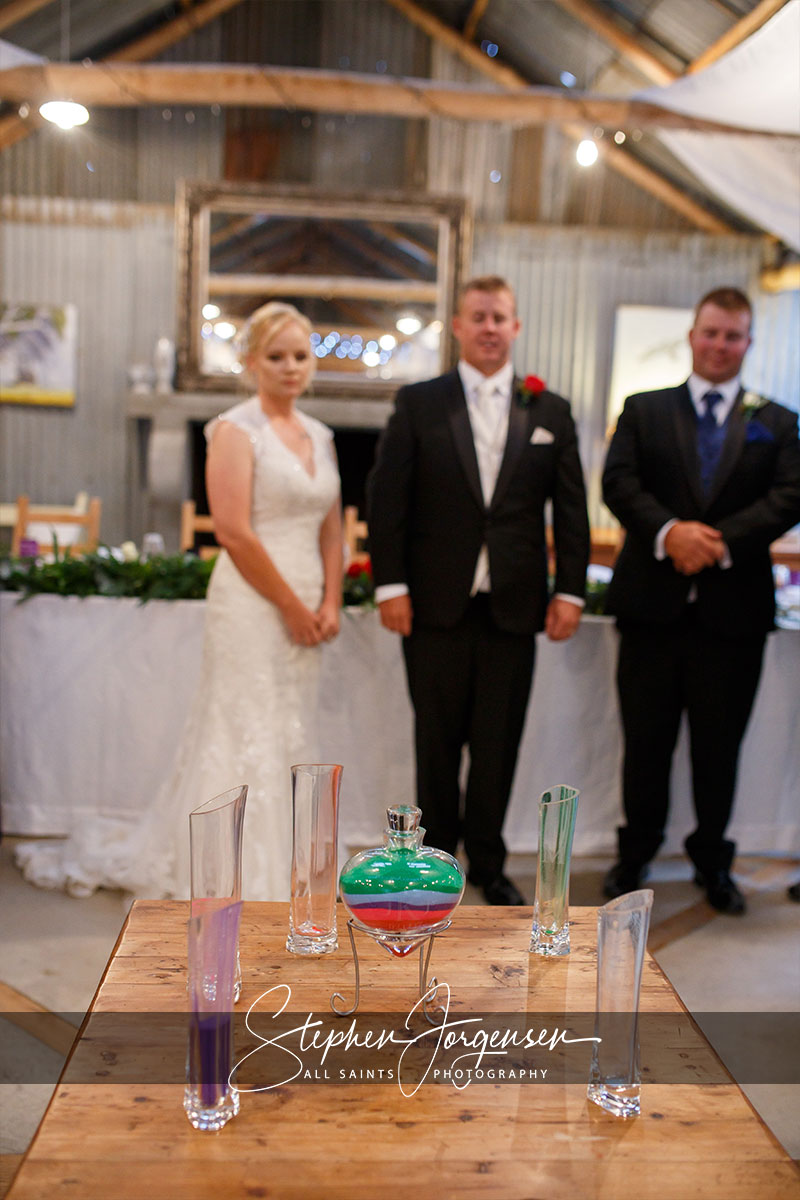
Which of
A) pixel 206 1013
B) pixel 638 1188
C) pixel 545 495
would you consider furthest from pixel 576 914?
pixel 545 495

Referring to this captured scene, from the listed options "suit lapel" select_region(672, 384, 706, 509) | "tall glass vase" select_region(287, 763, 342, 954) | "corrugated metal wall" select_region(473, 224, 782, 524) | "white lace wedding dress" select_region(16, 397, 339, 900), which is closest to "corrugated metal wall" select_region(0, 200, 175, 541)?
"corrugated metal wall" select_region(473, 224, 782, 524)

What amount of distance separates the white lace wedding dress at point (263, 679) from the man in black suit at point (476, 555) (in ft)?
0.79

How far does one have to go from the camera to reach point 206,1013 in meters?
1.06

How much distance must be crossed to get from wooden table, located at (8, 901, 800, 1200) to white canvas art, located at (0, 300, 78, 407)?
873cm

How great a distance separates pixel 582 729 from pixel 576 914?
1.98m

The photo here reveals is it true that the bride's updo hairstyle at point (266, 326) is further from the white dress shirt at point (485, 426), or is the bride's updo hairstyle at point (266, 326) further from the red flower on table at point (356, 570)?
the red flower on table at point (356, 570)

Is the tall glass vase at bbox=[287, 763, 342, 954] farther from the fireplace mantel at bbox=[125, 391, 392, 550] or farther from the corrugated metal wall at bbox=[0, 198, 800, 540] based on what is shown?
the corrugated metal wall at bbox=[0, 198, 800, 540]

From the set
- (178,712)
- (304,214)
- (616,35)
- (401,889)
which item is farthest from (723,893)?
(304,214)

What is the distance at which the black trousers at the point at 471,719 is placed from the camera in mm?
3039

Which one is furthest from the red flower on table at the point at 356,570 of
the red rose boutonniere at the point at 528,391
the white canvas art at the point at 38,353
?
the white canvas art at the point at 38,353

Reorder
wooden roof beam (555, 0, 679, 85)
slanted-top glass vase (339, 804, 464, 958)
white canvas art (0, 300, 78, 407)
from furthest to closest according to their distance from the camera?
white canvas art (0, 300, 78, 407)
wooden roof beam (555, 0, 679, 85)
slanted-top glass vase (339, 804, 464, 958)

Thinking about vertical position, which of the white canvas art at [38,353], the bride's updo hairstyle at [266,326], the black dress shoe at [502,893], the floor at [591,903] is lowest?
the floor at [591,903]

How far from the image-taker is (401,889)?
130cm

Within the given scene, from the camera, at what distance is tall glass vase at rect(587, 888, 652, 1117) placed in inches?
44.6
